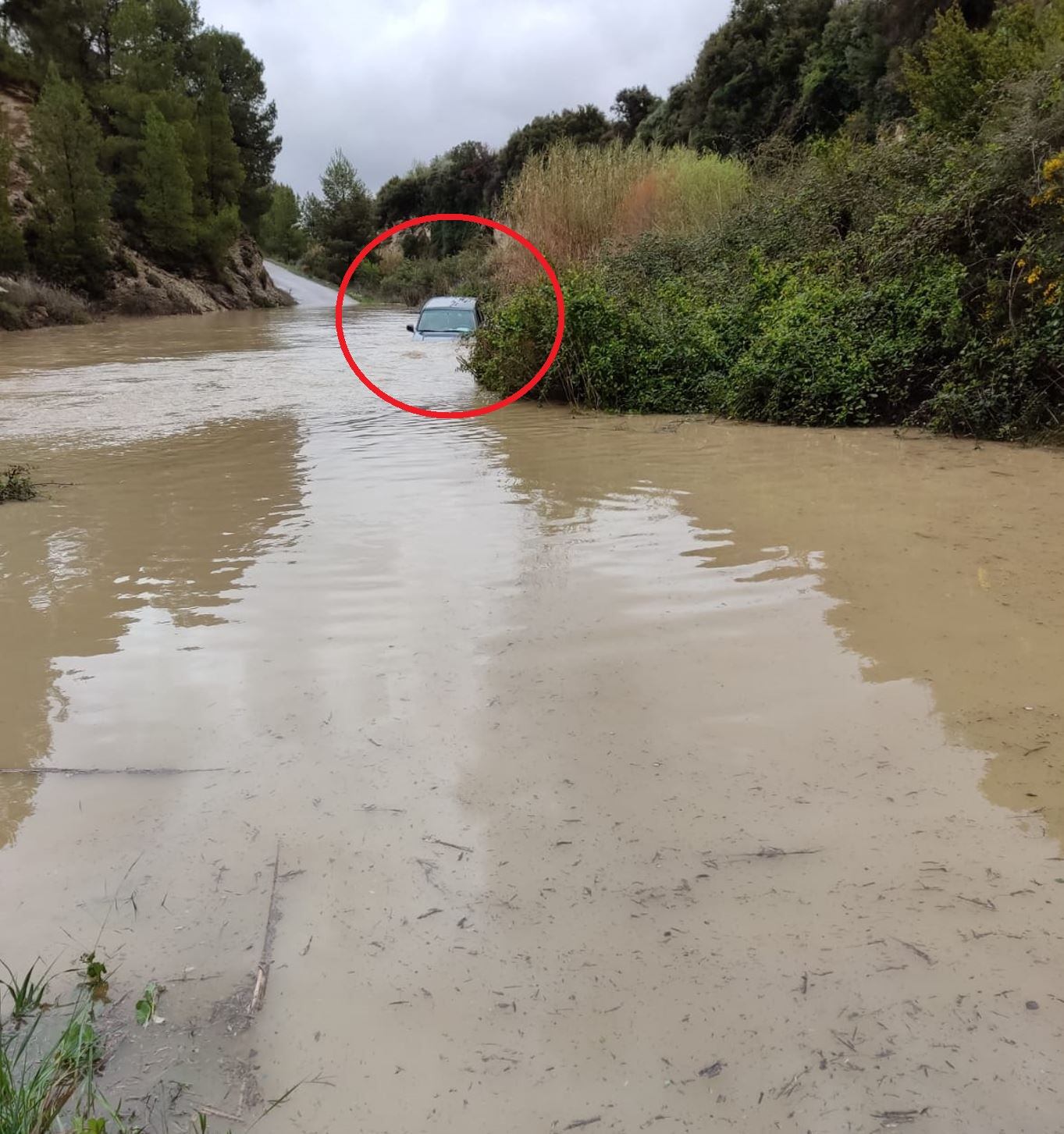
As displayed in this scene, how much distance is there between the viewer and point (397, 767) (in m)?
Answer: 2.58

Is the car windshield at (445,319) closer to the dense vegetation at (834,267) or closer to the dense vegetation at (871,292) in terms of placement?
the dense vegetation at (834,267)

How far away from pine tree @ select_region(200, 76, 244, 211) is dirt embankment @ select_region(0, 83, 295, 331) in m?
2.37

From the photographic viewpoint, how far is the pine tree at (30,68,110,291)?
27516 millimetres

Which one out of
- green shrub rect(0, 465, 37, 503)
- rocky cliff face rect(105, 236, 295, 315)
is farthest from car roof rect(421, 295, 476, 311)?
rocky cliff face rect(105, 236, 295, 315)

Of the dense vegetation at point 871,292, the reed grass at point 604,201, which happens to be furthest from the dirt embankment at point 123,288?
the dense vegetation at point 871,292

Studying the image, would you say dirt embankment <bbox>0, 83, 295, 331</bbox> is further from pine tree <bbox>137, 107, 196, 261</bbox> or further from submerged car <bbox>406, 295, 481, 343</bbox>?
submerged car <bbox>406, 295, 481, 343</bbox>

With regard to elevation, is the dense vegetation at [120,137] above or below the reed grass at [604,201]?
above

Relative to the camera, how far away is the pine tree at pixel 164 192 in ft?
113

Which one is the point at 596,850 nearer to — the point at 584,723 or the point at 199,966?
the point at 584,723

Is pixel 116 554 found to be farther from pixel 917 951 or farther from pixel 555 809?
pixel 917 951

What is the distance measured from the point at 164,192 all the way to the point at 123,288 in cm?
755

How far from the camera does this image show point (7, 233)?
81.7 ft

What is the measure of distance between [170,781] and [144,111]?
136ft

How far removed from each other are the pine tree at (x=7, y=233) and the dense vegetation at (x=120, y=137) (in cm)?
16
